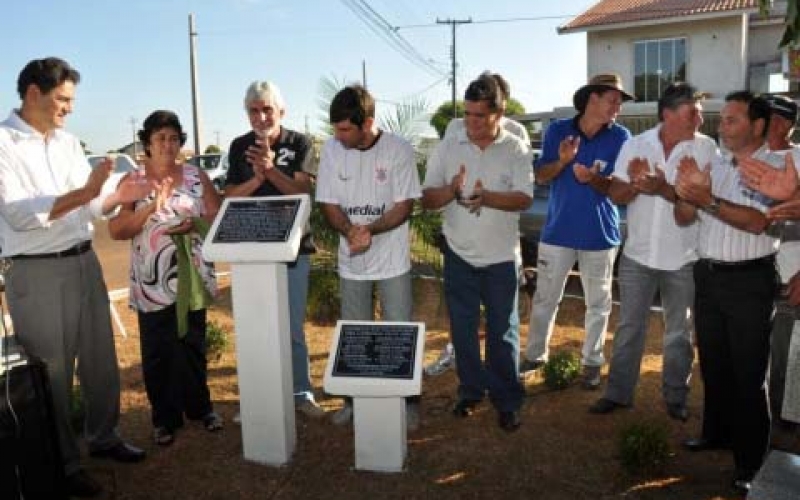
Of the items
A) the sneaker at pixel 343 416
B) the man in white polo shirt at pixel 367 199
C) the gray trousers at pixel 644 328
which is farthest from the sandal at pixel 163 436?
the gray trousers at pixel 644 328

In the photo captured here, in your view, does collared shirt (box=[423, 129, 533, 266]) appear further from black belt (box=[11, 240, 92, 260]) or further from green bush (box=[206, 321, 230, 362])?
green bush (box=[206, 321, 230, 362])

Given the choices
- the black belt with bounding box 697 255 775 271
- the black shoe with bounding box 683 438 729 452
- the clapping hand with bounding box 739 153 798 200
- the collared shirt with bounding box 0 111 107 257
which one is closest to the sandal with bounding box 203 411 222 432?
the collared shirt with bounding box 0 111 107 257

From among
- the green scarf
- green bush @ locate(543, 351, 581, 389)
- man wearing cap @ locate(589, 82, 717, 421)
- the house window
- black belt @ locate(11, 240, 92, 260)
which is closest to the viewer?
black belt @ locate(11, 240, 92, 260)

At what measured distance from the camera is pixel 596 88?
466 centimetres

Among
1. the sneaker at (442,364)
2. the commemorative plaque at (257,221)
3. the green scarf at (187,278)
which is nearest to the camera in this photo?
the commemorative plaque at (257,221)

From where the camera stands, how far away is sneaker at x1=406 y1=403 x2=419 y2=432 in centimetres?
433

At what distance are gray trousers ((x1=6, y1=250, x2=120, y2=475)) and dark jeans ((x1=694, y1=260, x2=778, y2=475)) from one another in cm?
326

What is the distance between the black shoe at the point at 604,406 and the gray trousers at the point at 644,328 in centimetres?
3

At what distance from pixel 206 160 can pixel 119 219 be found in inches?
830

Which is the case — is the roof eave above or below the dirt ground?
above

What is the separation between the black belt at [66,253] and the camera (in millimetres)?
3420

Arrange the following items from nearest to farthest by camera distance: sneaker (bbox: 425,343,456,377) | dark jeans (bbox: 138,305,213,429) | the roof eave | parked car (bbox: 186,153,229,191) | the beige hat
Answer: dark jeans (bbox: 138,305,213,429)
the beige hat
sneaker (bbox: 425,343,456,377)
the roof eave
parked car (bbox: 186,153,229,191)

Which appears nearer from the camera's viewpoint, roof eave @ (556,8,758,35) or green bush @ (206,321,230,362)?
green bush @ (206,321,230,362)

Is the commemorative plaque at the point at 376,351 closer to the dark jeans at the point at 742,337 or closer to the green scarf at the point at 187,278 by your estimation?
the green scarf at the point at 187,278
